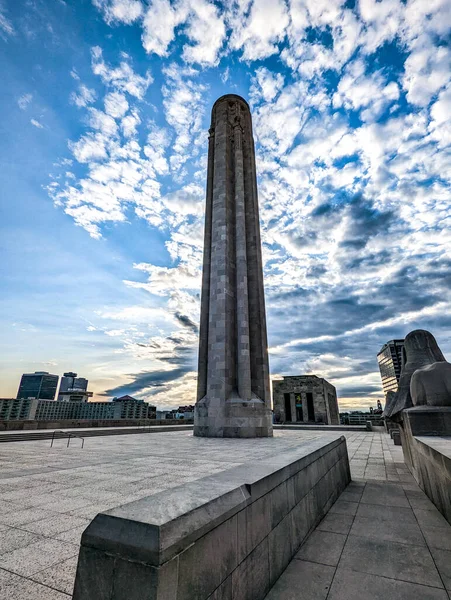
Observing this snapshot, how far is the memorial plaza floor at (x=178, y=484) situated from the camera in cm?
296

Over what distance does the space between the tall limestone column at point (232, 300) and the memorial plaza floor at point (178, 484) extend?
8012mm

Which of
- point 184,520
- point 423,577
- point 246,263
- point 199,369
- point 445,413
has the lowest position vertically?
point 423,577

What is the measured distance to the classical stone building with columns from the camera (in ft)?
146

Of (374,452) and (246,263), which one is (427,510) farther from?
(246,263)

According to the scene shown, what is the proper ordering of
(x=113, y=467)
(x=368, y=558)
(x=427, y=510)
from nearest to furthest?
(x=368, y=558), (x=427, y=510), (x=113, y=467)

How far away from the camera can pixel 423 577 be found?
375cm

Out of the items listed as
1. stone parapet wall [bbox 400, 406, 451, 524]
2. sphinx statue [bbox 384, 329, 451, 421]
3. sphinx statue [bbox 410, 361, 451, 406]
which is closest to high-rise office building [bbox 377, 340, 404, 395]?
sphinx statue [bbox 384, 329, 451, 421]

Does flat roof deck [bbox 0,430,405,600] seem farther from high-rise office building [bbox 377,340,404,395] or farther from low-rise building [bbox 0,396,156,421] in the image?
low-rise building [bbox 0,396,156,421]

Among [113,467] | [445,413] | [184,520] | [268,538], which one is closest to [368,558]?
[268,538]

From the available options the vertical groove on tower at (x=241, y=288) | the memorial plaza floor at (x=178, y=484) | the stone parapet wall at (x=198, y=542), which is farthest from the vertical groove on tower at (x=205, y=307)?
the stone parapet wall at (x=198, y=542)

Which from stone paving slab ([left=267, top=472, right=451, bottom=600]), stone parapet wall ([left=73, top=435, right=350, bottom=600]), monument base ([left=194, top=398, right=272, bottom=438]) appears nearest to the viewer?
stone parapet wall ([left=73, top=435, right=350, bottom=600])

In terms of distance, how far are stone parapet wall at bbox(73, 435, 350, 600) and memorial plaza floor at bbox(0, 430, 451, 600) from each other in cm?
57

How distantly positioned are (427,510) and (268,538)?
5.09m

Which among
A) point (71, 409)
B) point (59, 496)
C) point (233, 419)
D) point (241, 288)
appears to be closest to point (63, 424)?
point (233, 419)
